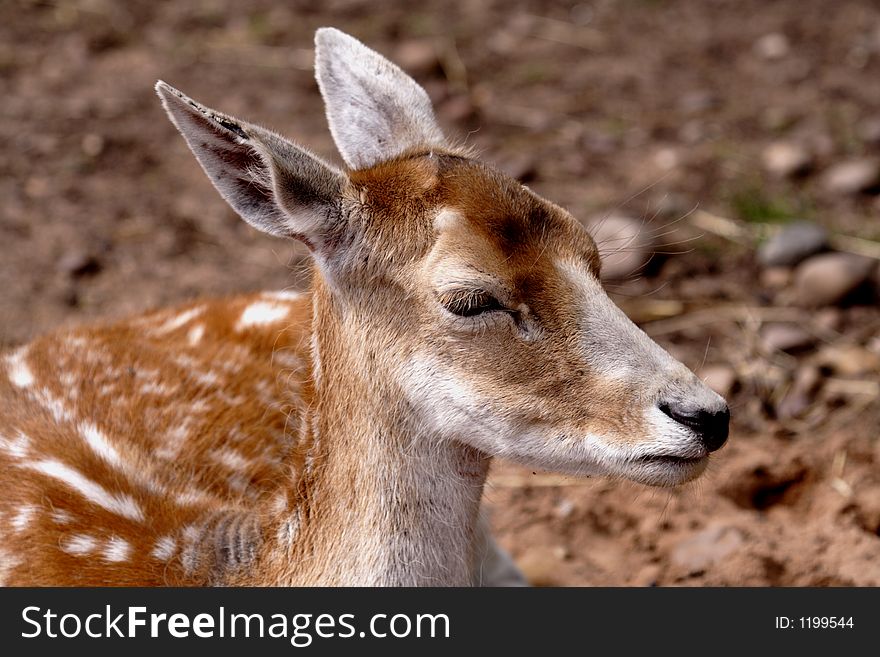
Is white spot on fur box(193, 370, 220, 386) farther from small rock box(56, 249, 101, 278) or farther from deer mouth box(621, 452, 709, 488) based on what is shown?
small rock box(56, 249, 101, 278)

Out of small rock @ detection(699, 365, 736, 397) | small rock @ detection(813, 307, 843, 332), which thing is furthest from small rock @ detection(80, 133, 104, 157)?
small rock @ detection(813, 307, 843, 332)

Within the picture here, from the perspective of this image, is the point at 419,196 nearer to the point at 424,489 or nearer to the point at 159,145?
the point at 424,489

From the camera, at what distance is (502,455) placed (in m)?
3.33

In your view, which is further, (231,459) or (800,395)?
(800,395)

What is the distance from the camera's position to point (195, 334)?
473cm

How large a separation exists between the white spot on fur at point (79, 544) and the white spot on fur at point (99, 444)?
344 mm

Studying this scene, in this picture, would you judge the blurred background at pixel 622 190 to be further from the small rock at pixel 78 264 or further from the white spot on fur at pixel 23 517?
the white spot on fur at pixel 23 517

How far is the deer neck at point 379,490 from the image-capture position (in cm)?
342

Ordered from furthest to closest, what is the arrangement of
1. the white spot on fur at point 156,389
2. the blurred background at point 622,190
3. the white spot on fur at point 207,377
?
the blurred background at point 622,190
the white spot on fur at point 207,377
the white spot on fur at point 156,389

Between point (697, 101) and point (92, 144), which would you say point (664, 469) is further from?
point (92, 144)

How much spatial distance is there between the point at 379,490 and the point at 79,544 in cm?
95

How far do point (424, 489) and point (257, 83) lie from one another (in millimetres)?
4922

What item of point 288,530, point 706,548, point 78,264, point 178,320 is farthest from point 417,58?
point 288,530
